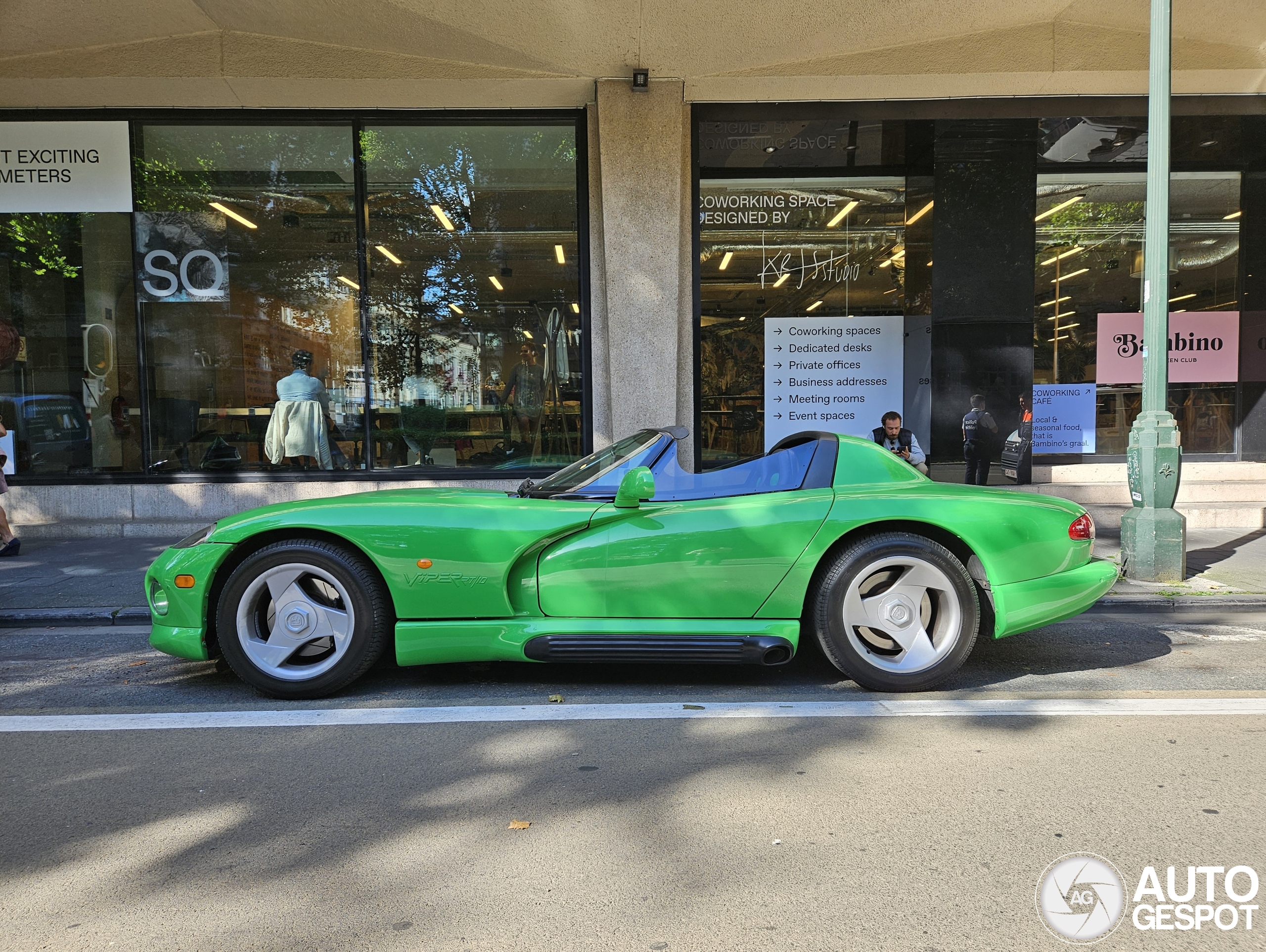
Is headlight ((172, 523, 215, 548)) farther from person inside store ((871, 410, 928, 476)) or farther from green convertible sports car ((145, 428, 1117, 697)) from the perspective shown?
person inside store ((871, 410, 928, 476))

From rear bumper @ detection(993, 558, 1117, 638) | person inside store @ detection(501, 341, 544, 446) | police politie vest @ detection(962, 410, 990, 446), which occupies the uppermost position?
person inside store @ detection(501, 341, 544, 446)

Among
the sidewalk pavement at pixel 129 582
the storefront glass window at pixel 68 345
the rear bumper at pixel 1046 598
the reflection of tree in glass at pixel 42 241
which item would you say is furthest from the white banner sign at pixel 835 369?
the reflection of tree in glass at pixel 42 241

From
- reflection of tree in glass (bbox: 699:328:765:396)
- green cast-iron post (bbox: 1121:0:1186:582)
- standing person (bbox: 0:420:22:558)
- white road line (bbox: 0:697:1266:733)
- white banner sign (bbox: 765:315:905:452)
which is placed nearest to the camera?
white road line (bbox: 0:697:1266:733)

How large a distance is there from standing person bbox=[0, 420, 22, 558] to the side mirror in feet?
23.4

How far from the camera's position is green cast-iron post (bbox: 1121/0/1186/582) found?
21.5ft

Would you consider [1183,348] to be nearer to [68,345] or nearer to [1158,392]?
[1158,392]

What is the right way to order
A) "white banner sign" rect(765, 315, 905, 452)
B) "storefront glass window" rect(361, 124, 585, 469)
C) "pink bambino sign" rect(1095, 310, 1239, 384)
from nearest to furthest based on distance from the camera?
1. "storefront glass window" rect(361, 124, 585, 469)
2. "pink bambino sign" rect(1095, 310, 1239, 384)
3. "white banner sign" rect(765, 315, 905, 452)

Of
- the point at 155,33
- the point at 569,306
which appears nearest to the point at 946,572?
the point at 569,306

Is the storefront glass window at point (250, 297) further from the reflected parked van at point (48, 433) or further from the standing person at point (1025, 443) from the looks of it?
the standing person at point (1025, 443)

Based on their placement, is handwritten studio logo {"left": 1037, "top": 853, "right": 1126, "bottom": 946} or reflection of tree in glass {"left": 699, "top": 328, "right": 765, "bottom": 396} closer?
handwritten studio logo {"left": 1037, "top": 853, "right": 1126, "bottom": 946}

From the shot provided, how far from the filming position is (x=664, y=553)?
393cm

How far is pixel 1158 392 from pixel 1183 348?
16.0 feet

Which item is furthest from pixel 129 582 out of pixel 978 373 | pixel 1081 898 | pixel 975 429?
pixel 978 373

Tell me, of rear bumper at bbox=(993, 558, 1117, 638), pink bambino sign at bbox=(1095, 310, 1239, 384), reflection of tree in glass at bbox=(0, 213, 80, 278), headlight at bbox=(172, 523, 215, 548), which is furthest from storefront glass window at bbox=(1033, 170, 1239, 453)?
reflection of tree in glass at bbox=(0, 213, 80, 278)
